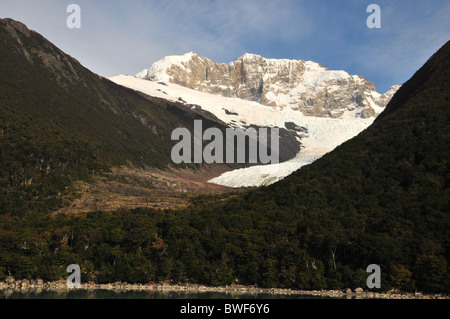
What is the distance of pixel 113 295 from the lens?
74.8m

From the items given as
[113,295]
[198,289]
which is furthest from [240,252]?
[113,295]

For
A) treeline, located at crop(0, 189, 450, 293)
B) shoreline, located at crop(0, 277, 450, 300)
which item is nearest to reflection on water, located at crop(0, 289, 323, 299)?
shoreline, located at crop(0, 277, 450, 300)

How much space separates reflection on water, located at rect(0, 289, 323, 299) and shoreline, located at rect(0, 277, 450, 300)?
1.45 metres

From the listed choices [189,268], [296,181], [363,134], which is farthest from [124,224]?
[363,134]

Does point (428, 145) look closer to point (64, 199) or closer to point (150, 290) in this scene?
point (150, 290)

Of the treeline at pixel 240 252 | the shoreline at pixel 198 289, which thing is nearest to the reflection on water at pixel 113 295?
the shoreline at pixel 198 289

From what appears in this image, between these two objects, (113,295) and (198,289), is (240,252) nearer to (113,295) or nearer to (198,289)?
(198,289)

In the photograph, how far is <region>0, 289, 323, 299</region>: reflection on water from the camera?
7159 cm

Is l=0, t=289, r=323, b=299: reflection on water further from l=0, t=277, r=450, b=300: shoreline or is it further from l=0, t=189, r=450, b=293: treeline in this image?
l=0, t=189, r=450, b=293: treeline

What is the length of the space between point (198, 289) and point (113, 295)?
1642 centimetres

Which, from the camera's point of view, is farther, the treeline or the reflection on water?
the treeline

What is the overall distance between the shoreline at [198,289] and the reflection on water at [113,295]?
1.45 meters

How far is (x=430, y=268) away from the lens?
3095 inches
